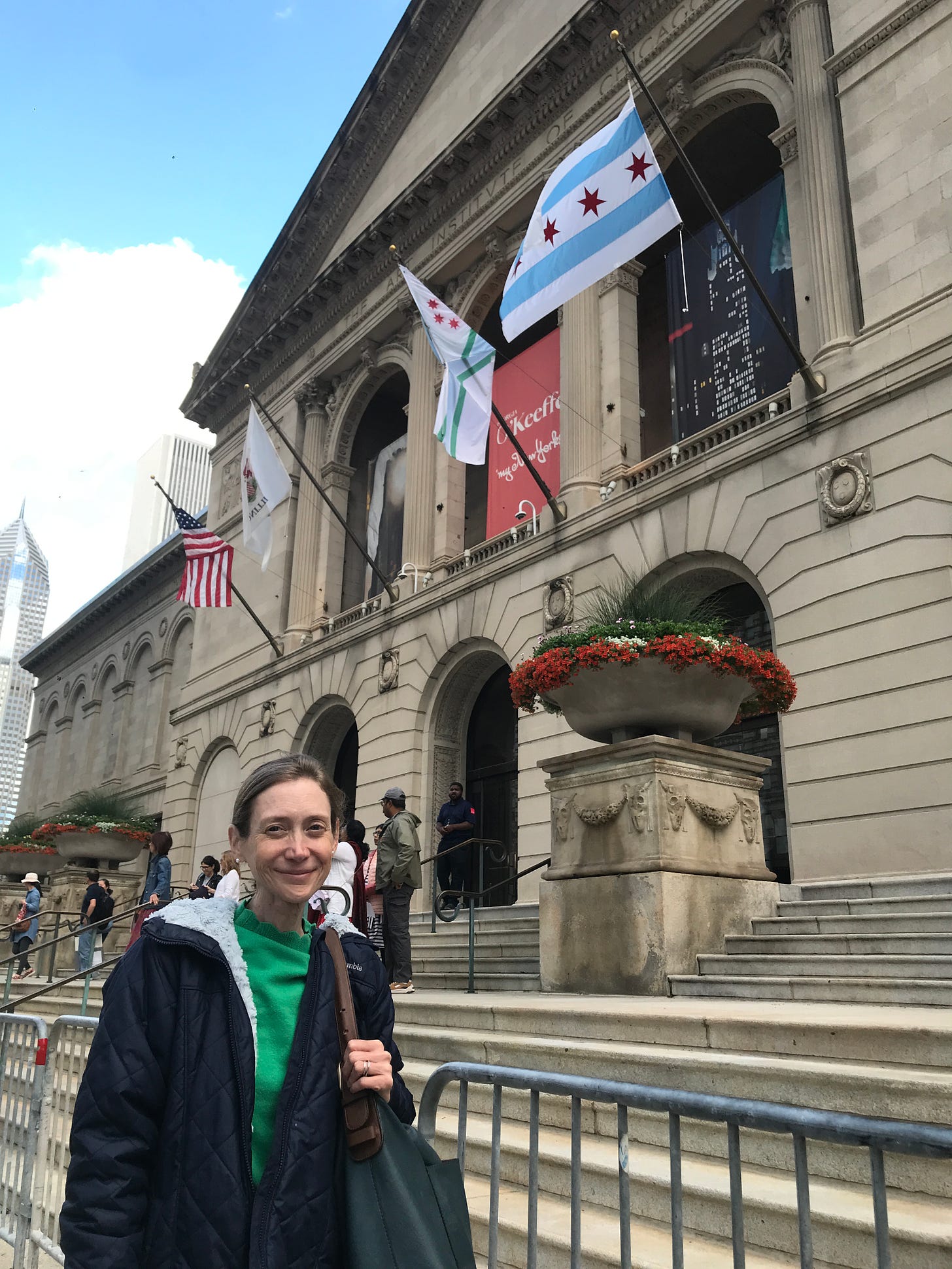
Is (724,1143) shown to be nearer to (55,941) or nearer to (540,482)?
(55,941)

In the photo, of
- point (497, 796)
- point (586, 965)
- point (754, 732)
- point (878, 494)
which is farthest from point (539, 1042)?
point (497, 796)

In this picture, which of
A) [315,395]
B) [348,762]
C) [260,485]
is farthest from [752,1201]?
[315,395]

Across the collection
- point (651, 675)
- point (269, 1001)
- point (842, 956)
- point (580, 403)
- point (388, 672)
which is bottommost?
point (269, 1001)

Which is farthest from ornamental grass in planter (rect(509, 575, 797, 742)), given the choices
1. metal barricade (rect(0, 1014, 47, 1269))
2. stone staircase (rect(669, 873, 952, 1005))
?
metal barricade (rect(0, 1014, 47, 1269))

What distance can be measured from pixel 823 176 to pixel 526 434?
7342 mm

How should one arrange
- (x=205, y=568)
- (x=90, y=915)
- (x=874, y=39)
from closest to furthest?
(x=874, y=39), (x=90, y=915), (x=205, y=568)

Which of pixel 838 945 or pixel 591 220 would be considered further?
pixel 591 220

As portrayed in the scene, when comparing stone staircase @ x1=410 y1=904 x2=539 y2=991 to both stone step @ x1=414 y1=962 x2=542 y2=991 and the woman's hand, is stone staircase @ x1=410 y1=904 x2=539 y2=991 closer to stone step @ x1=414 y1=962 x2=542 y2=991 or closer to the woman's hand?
stone step @ x1=414 y1=962 x2=542 y2=991

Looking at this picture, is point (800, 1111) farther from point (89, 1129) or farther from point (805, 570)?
point (805, 570)

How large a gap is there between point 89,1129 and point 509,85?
22700 mm

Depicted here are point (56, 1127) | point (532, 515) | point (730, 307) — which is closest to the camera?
point (56, 1127)

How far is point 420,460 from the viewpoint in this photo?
76.5 feet

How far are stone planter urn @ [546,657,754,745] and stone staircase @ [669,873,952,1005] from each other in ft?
6.14

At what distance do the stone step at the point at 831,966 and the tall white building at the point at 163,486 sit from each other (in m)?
127
